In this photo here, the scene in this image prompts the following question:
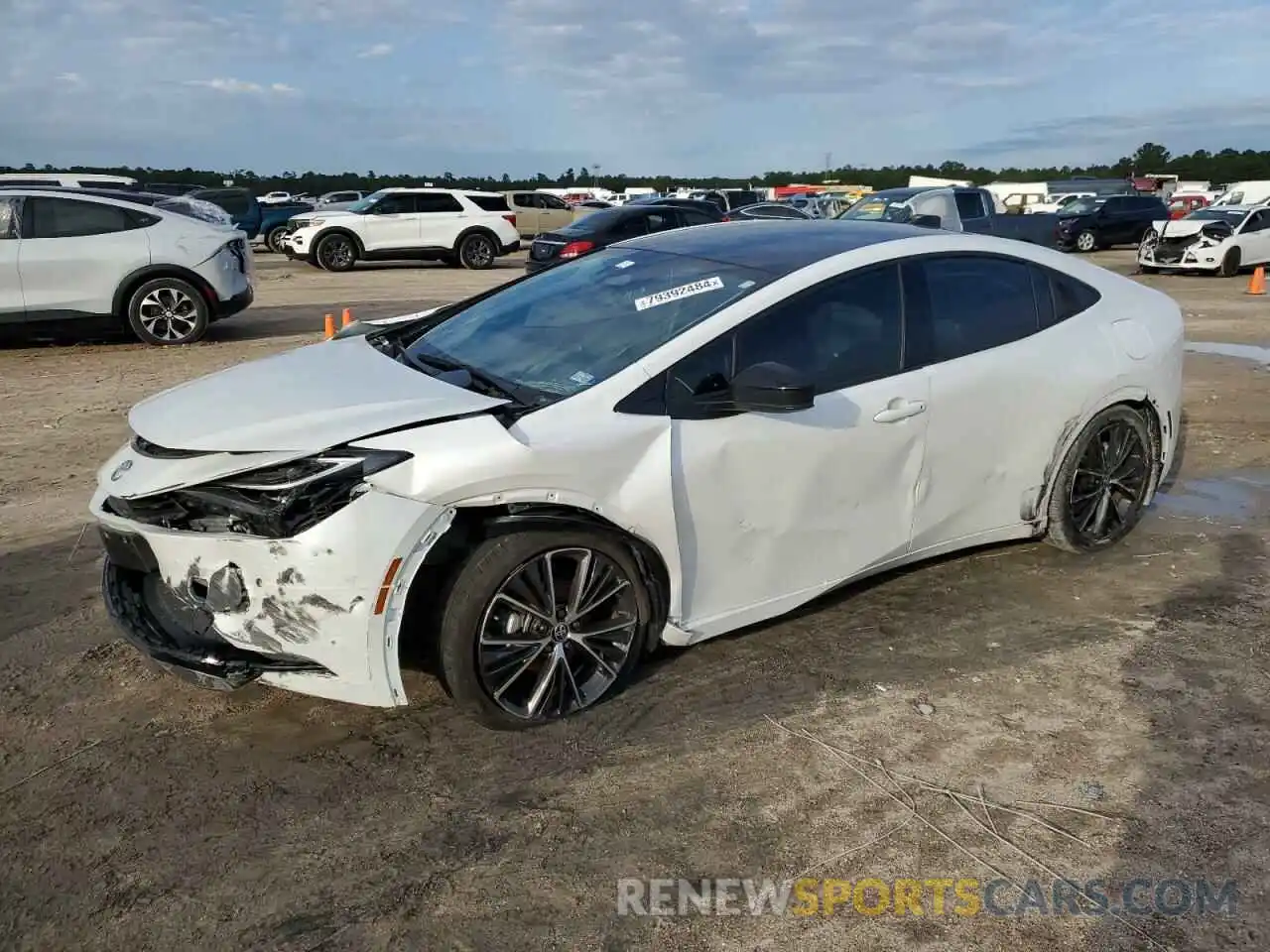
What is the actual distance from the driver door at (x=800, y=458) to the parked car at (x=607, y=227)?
40.5 feet

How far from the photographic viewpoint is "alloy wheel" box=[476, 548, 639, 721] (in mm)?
3279

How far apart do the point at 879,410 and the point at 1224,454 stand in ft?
14.0

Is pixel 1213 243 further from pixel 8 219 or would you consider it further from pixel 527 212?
pixel 8 219

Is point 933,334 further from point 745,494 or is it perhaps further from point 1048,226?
point 1048,226

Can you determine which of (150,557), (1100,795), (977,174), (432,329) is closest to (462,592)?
(150,557)

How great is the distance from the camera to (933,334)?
13.6 ft

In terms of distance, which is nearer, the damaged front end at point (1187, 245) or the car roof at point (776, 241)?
the car roof at point (776, 241)

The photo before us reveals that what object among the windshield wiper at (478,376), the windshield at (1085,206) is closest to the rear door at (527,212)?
the windshield at (1085,206)

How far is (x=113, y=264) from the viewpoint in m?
10.5

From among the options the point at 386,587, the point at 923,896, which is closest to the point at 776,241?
the point at 386,587

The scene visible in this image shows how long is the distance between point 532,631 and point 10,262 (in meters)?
9.26

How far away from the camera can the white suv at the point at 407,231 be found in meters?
22.4

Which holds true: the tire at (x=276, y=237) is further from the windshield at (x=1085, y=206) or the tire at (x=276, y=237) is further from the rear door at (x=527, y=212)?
the windshield at (x=1085, y=206)

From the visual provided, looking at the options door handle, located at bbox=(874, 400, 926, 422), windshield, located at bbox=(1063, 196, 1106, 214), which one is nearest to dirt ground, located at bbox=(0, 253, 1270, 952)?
door handle, located at bbox=(874, 400, 926, 422)
